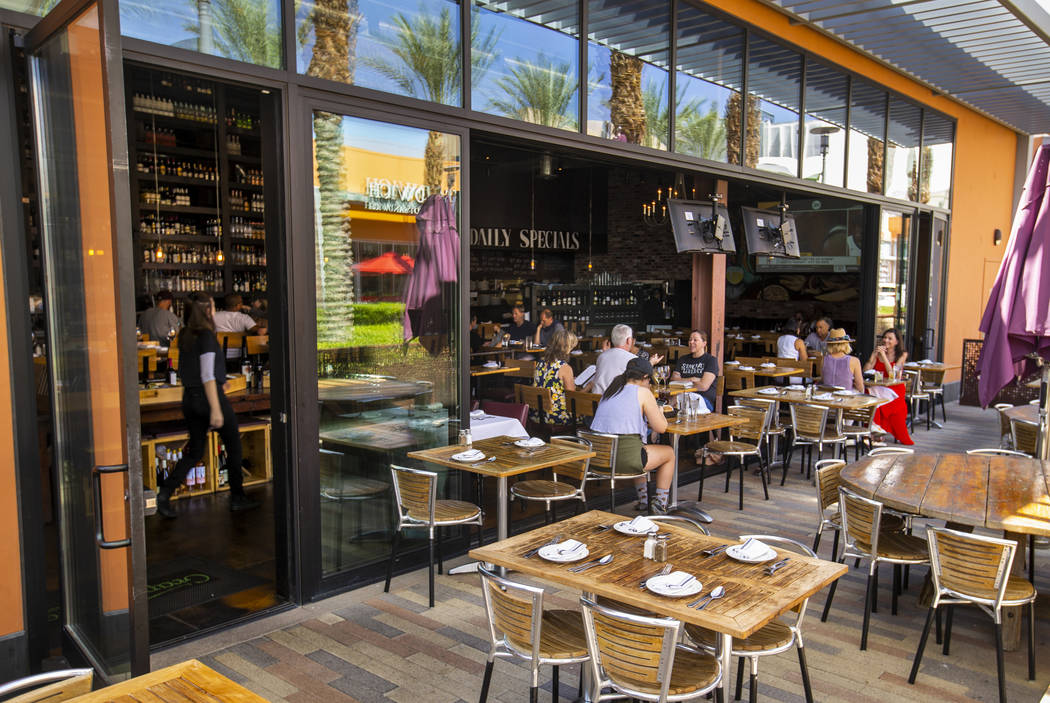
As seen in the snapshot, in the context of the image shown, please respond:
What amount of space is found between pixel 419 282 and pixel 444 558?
1931 mm

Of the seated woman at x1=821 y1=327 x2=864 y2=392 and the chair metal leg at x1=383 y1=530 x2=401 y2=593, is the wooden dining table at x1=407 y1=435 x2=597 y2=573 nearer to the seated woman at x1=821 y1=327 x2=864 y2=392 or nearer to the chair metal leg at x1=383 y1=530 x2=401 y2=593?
the chair metal leg at x1=383 y1=530 x2=401 y2=593

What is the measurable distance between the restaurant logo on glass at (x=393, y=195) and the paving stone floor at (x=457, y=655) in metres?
2.44

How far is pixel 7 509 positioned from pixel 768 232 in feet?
27.5

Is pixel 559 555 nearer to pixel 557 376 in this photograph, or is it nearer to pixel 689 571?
pixel 689 571

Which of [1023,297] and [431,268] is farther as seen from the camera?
[431,268]

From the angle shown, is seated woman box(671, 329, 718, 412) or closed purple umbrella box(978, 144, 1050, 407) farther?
seated woman box(671, 329, 718, 412)

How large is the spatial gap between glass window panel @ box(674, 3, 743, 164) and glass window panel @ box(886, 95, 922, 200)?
4.14m

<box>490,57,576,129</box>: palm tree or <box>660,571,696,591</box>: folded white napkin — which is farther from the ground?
<box>490,57,576,129</box>: palm tree

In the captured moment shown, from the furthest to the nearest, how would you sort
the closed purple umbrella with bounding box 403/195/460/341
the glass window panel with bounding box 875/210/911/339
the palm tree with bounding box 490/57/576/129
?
the glass window panel with bounding box 875/210/911/339, the palm tree with bounding box 490/57/576/129, the closed purple umbrella with bounding box 403/195/460/341

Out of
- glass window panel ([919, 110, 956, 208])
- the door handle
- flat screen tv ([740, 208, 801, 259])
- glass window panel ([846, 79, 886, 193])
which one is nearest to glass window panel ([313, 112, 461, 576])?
the door handle

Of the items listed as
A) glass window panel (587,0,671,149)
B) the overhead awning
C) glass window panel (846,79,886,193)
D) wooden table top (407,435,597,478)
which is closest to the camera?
wooden table top (407,435,597,478)

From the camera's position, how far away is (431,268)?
215 inches

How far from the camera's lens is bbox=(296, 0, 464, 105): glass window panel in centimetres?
457

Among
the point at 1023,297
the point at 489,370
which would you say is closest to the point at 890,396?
the point at 1023,297
